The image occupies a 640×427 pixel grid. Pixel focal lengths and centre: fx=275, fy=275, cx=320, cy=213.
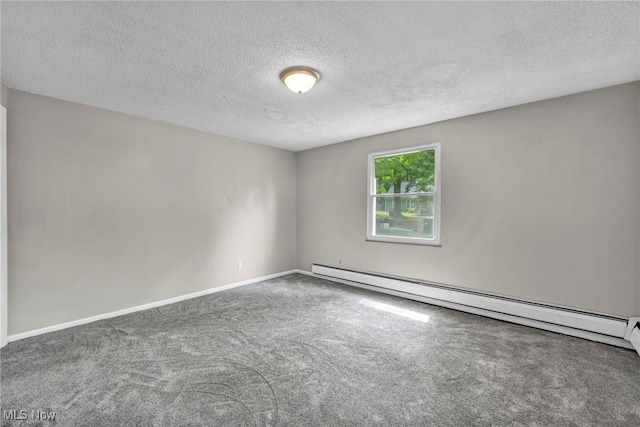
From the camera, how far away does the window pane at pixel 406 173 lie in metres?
3.94

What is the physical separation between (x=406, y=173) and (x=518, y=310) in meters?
2.22

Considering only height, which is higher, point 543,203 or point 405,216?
point 543,203

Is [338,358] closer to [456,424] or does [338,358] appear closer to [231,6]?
[456,424]

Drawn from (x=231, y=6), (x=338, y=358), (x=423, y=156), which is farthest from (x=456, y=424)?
(x=423, y=156)

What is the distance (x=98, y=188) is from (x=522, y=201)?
4.89 meters

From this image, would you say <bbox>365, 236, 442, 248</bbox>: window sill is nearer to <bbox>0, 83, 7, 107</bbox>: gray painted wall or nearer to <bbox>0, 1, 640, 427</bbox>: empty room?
<bbox>0, 1, 640, 427</bbox>: empty room

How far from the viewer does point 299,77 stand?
232 centimetres

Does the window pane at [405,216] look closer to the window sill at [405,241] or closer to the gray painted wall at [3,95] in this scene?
the window sill at [405,241]

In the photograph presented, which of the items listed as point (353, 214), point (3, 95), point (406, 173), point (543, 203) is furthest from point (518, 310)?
point (3, 95)

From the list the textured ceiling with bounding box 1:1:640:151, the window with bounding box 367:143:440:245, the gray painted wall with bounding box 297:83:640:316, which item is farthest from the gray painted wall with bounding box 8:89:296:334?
the gray painted wall with bounding box 297:83:640:316

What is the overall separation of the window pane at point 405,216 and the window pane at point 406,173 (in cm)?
14

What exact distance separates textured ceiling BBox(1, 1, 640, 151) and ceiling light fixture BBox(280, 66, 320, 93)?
0.06m

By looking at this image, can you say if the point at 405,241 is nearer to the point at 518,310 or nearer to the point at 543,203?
the point at 518,310

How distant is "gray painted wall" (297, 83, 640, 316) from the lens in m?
2.65
